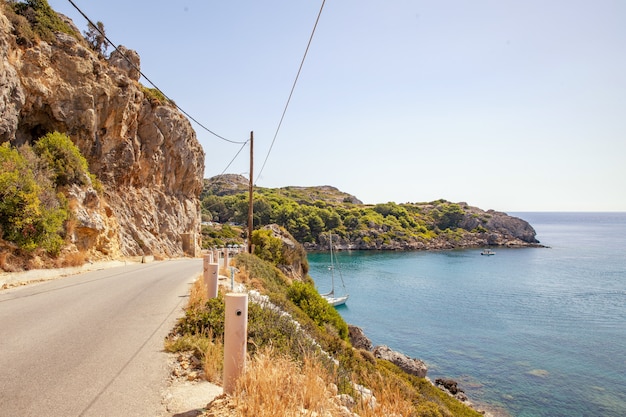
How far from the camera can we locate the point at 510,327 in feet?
121

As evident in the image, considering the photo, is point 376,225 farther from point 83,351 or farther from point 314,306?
point 83,351

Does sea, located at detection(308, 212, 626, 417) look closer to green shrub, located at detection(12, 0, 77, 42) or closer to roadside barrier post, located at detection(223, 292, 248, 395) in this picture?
roadside barrier post, located at detection(223, 292, 248, 395)

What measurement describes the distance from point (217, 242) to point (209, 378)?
3158 inches

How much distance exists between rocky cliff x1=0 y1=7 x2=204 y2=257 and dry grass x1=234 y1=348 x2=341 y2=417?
16.1 metres

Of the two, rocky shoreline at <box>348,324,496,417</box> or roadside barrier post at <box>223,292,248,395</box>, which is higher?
roadside barrier post at <box>223,292,248,395</box>

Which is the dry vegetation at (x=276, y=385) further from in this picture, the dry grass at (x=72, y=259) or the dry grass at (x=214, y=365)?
the dry grass at (x=72, y=259)

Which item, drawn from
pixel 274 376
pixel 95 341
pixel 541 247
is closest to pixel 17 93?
pixel 95 341

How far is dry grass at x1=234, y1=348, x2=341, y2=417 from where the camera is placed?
3887 mm

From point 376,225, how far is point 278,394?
122531 mm

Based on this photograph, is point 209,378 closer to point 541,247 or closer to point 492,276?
point 492,276

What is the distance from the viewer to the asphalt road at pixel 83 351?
4496mm

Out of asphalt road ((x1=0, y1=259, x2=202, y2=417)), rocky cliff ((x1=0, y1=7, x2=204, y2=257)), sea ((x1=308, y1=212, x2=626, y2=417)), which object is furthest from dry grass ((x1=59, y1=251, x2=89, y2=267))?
sea ((x1=308, y1=212, x2=626, y2=417))

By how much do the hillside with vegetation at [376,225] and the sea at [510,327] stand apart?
38.7m

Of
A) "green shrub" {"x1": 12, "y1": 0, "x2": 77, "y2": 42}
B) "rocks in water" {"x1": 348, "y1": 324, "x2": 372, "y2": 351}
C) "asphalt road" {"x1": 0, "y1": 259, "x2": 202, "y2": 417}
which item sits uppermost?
"green shrub" {"x1": 12, "y1": 0, "x2": 77, "y2": 42}
